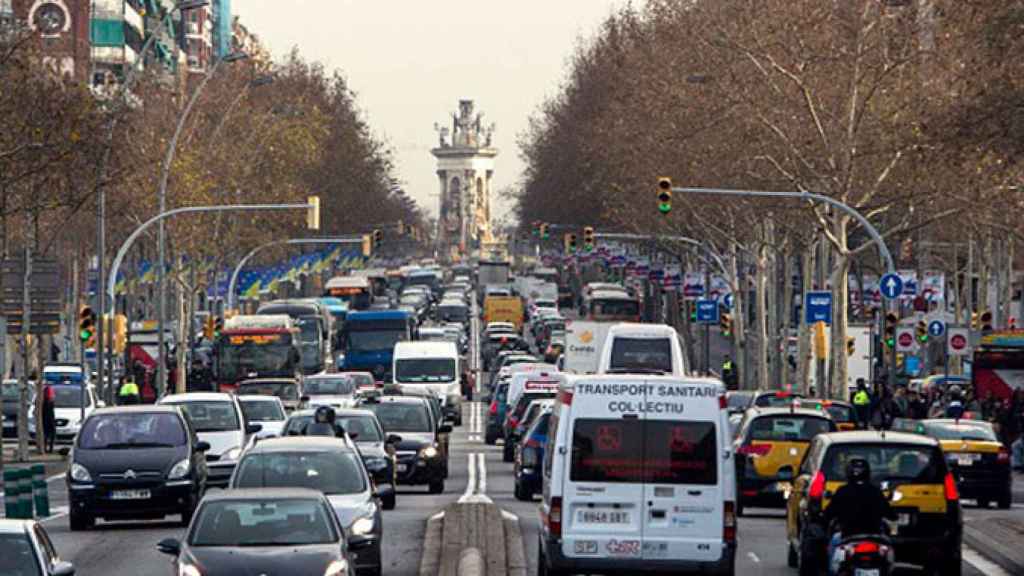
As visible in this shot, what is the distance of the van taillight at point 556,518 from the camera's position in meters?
21.2

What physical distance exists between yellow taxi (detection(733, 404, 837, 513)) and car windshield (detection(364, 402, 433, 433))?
747cm

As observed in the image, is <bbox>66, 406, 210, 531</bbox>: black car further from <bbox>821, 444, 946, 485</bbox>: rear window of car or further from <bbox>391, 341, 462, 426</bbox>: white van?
<bbox>391, 341, 462, 426</bbox>: white van

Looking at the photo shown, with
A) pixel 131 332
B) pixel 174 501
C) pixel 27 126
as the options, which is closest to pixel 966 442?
pixel 174 501

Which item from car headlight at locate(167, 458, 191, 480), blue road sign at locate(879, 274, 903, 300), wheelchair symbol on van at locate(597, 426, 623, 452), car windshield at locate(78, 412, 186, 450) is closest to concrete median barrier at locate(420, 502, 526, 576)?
wheelchair symbol on van at locate(597, 426, 623, 452)

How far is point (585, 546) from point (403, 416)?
1905cm

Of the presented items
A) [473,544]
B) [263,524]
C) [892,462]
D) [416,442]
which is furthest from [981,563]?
[416,442]

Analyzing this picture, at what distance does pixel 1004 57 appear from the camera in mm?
29000

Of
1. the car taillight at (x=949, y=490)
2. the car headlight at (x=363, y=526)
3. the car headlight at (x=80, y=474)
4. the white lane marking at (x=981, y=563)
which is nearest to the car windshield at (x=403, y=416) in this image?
the car headlight at (x=80, y=474)

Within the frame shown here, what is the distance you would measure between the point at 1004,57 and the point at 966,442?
893 centimetres

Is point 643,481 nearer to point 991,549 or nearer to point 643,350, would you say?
point 991,549

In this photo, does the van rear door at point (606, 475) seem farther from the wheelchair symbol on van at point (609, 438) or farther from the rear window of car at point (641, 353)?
the rear window of car at point (641, 353)

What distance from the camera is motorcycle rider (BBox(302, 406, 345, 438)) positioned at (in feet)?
108

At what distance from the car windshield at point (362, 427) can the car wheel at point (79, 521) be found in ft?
14.3

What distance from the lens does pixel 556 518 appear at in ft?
69.7
